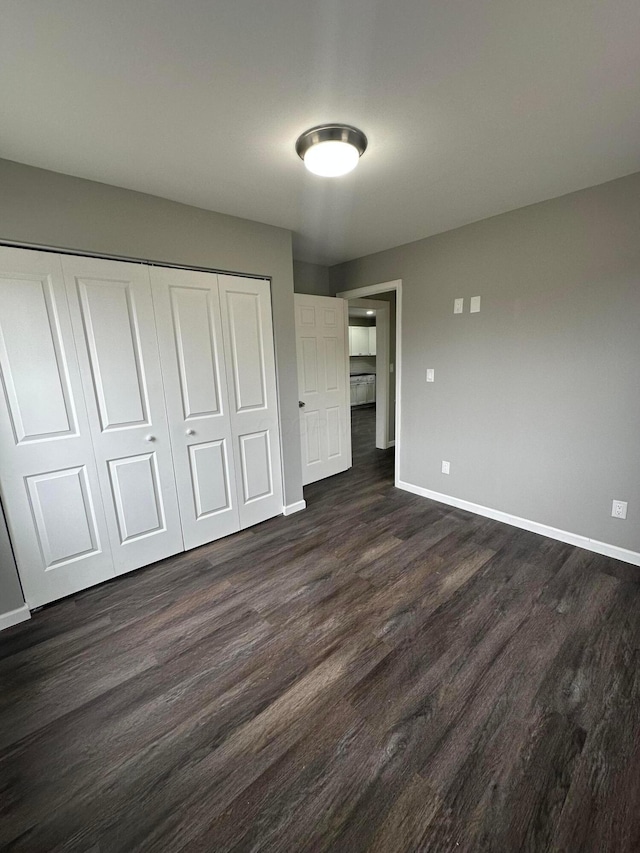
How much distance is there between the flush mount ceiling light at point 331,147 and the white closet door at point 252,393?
43.0 inches

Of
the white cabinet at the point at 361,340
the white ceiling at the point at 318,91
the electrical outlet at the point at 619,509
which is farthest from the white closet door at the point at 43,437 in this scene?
the white cabinet at the point at 361,340

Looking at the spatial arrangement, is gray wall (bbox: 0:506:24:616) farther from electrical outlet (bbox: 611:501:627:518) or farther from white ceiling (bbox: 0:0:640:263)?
electrical outlet (bbox: 611:501:627:518)

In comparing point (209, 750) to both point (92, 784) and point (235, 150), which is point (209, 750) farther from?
point (235, 150)

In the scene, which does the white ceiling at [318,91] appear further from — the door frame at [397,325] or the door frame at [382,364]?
the door frame at [382,364]

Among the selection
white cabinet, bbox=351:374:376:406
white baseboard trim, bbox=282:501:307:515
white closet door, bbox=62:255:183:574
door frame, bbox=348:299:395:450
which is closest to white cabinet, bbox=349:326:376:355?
white cabinet, bbox=351:374:376:406

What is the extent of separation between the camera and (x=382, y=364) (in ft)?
16.0

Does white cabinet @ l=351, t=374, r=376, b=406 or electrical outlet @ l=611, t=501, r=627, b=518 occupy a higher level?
white cabinet @ l=351, t=374, r=376, b=406

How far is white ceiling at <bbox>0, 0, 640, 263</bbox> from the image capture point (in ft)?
3.49

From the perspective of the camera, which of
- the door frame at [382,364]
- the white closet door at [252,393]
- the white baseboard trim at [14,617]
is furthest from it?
the door frame at [382,364]

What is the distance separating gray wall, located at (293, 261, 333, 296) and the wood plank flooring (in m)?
2.91

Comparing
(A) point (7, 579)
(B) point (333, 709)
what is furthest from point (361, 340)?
Answer: (B) point (333, 709)

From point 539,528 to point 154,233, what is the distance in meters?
3.45

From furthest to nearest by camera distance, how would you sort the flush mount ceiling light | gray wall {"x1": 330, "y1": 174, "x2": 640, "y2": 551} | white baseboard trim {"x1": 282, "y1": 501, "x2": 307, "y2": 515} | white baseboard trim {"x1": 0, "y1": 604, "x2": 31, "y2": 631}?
white baseboard trim {"x1": 282, "y1": 501, "x2": 307, "y2": 515}
gray wall {"x1": 330, "y1": 174, "x2": 640, "y2": 551}
white baseboard trim {"x1": 0, "y1": 604, "x2": 31, "y2": 631}
the flush mount ceiling light

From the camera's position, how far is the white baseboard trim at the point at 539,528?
237 cm
